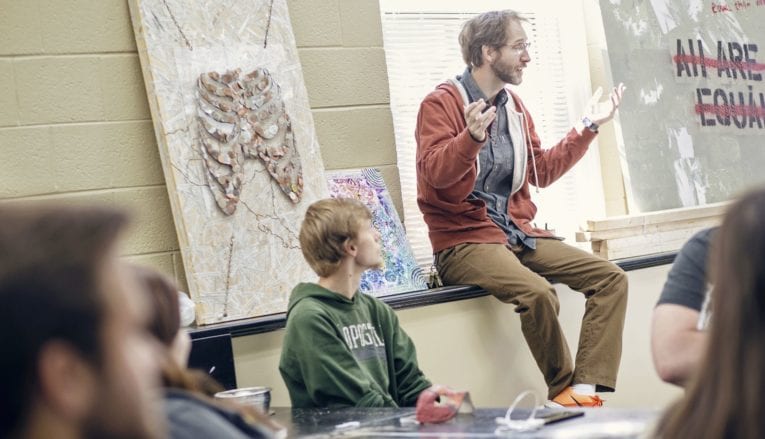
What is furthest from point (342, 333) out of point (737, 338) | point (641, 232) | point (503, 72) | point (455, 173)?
point (641, 232)

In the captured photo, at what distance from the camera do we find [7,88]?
349 cm

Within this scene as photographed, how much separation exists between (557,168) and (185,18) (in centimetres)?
163

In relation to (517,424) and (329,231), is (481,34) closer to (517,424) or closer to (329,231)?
(329,231)

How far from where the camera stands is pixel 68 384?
0.86 m

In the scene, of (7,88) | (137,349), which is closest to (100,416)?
(137,349)

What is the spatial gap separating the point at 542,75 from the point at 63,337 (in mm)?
4367

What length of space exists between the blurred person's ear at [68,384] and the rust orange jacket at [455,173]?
3.06 metres

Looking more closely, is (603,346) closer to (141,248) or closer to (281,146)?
(281,146)

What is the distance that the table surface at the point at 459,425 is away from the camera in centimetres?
203

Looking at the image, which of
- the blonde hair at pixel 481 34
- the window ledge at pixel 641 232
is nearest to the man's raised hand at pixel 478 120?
the blonde hair at pixel 481 34

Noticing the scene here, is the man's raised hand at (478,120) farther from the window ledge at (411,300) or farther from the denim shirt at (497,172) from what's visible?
the window ledge at (411,300)

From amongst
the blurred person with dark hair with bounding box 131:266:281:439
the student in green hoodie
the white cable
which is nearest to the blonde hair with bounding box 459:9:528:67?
the student in green hoodie

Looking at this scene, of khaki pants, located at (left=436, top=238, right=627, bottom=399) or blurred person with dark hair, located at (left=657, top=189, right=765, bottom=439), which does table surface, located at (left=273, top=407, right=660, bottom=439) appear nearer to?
blurred person with dark hair, located at (left=657, top=189, right=765, bottom=439)

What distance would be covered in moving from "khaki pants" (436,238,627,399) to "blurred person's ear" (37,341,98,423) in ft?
10.6
